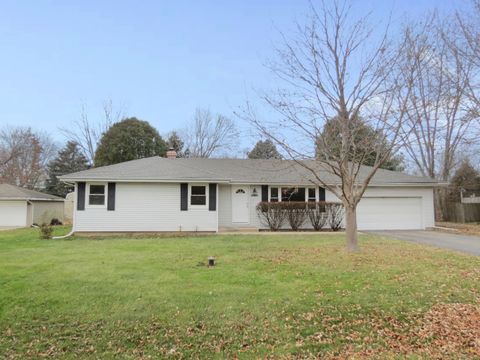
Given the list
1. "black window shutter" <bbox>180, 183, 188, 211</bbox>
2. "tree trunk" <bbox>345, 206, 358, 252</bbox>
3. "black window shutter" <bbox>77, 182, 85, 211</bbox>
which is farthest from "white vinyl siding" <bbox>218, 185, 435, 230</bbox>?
"tree trunk" <bbox>345, 206, 358, 252</bbox>

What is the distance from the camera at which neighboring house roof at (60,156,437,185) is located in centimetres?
1427

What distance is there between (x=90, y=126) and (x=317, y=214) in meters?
24.6

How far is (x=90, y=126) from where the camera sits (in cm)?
3136

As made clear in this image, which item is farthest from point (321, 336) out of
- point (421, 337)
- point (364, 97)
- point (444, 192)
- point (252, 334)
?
point (444, 192)

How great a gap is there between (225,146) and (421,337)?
3009 cm

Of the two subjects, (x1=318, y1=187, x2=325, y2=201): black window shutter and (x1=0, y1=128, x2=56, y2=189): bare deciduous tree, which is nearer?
(x1=318, y1=187, x2=325, y2=201): black window shutter

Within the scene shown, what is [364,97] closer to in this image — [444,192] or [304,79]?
[304,79]

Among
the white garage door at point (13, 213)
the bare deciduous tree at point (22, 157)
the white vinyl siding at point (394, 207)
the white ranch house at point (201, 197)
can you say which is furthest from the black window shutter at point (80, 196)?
the bare deciduous tree at point (22, 157)

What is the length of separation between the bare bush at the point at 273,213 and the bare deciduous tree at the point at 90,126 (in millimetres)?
20641

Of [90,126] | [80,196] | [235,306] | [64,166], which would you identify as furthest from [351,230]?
[64,166]

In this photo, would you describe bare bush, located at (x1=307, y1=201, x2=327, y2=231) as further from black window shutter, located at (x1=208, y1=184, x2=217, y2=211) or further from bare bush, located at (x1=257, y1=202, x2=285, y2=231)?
black window shutter, located at (x1=208, y1=184, x2=217, y2=211)

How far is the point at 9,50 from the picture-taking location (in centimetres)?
1355

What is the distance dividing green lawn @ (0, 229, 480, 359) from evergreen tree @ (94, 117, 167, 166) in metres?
19.2

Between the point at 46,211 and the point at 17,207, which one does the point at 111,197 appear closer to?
the point at 17,207
